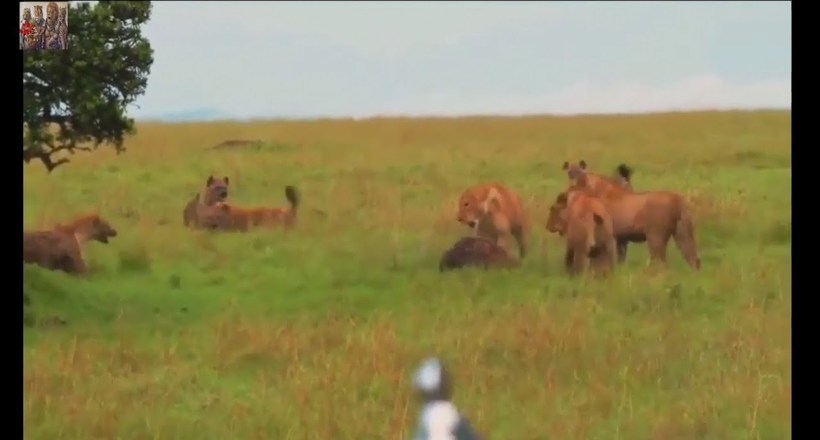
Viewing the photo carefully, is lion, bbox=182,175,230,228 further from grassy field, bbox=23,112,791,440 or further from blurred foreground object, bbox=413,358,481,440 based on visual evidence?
blurred foreground object, bbox=413,358,481,440

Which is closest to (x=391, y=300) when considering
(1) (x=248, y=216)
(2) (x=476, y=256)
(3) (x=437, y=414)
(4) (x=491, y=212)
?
(2) (x=476, y=256)

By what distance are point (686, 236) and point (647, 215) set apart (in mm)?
445

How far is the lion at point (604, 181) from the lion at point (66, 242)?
13.0ft

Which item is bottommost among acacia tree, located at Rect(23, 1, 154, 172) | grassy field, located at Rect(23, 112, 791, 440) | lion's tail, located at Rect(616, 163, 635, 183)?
grassy field, located at Rect(23, 112, 791, 440)

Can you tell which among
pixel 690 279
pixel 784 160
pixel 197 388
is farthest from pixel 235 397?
pixel 784 160

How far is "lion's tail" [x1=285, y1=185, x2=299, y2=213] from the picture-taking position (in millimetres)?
10227

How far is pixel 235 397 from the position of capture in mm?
6117

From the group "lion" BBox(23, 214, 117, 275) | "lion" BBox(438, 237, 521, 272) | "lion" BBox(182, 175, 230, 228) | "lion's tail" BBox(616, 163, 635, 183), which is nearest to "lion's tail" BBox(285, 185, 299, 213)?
"lion" BBox(182, 175, 230, 228)

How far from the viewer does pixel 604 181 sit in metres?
9.70

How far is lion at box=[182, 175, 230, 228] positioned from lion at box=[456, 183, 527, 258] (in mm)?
2275
